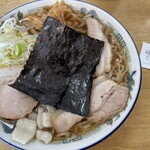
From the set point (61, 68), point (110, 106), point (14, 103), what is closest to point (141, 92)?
point (110, 106)

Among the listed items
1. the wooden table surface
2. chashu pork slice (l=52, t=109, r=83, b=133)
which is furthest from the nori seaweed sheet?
the wooden table surface

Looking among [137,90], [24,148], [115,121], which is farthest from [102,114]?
[24,148]

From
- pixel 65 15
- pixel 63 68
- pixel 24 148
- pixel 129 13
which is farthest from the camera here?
pixel 129 13

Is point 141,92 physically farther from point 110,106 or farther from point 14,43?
point 14,43

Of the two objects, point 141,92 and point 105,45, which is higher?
point 105,45

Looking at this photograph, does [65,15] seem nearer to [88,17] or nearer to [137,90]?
[88,17]

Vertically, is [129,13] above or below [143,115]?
above
